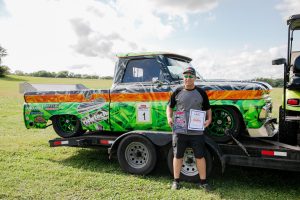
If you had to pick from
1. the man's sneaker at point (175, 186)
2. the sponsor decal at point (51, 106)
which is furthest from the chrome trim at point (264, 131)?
the sponsor decal at point (51, 106)

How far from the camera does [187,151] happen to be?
593 cm

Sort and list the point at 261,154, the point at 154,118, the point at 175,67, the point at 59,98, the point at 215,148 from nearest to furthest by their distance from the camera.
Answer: the point at 261,154
the point at 215,148
the point at 154,118
the point at 175,67
the point at 59,98

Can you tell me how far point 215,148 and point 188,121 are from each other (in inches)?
26.1

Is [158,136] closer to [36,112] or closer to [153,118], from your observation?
[153,118]

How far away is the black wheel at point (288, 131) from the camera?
5.59 metres

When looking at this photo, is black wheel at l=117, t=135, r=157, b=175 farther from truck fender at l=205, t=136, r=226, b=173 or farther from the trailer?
truck fender at l=205, t=136, r=226, b=173

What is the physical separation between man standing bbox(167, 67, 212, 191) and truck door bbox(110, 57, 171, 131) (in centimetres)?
70

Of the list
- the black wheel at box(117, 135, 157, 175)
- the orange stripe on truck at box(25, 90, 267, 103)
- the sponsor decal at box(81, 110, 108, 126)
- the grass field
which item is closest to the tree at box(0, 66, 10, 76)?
the orange stripe on truck at box(25, 90, 267, 103)

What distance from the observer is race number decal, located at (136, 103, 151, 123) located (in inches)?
248

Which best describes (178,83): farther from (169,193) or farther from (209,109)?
(169,193)

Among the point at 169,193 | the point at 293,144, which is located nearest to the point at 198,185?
the point at 169,193

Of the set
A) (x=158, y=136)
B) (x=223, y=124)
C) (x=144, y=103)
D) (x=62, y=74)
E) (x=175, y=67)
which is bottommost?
(x=158, y=136)

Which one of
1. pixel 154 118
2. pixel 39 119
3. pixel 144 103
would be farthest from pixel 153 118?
pixel 39 119

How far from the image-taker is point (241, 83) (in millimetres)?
5734
